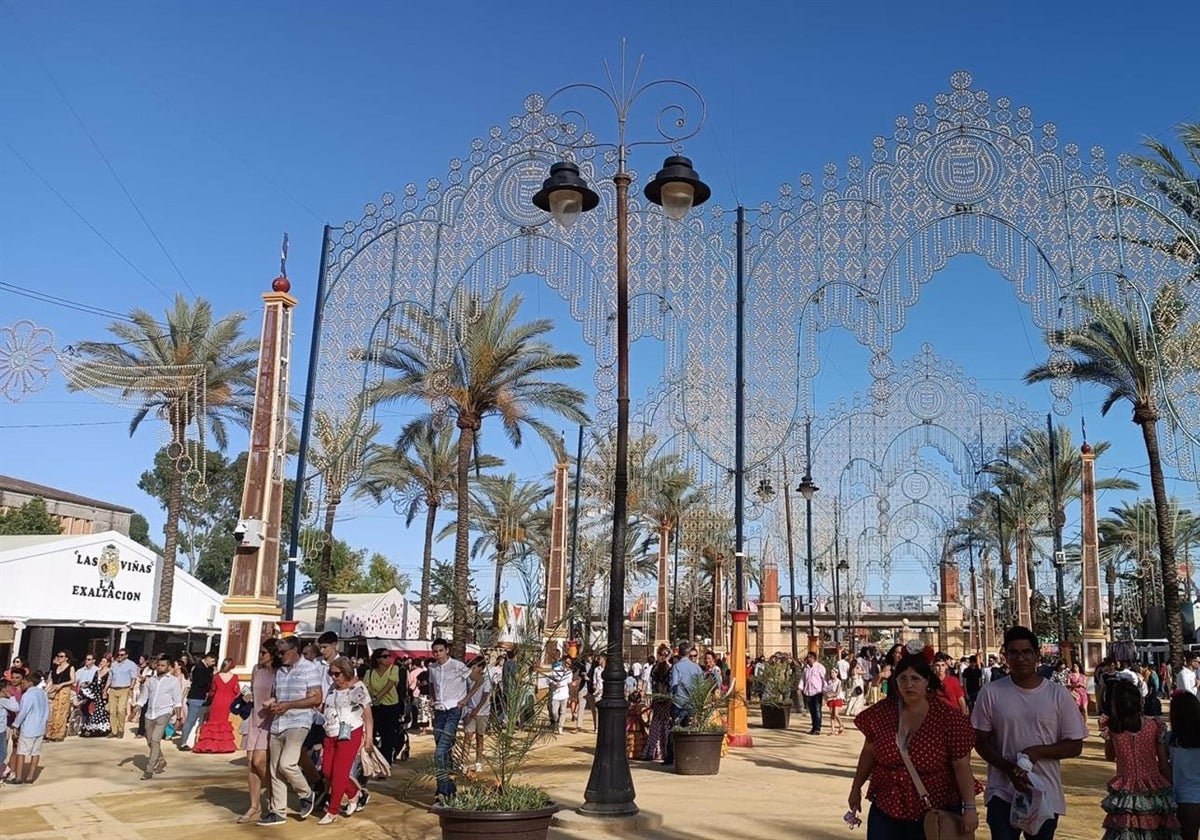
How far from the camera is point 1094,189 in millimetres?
13078

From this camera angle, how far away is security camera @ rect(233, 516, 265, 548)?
16.2 metres

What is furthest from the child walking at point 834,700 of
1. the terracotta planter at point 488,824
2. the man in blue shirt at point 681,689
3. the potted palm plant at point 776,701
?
the terracotta planter at point 488,824

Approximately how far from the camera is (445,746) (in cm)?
909

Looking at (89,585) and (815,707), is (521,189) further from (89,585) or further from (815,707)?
(89,585)

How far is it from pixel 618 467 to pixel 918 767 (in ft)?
18.8

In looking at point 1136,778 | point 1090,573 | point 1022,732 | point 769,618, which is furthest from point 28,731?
point 769,618

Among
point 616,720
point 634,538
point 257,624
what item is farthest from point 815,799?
point 634,538

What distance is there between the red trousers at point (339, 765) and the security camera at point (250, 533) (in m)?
7.49

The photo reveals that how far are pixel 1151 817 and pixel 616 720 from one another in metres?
4.42

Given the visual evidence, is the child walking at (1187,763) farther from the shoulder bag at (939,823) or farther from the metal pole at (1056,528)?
the metal pole at (1056,528)

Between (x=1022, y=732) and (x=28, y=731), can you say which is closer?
(x=1022, y=732)

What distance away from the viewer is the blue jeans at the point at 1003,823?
15.8 feet

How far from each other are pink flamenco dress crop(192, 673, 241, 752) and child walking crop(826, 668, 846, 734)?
11527mm

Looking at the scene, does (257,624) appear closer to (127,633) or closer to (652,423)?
(652,423)
